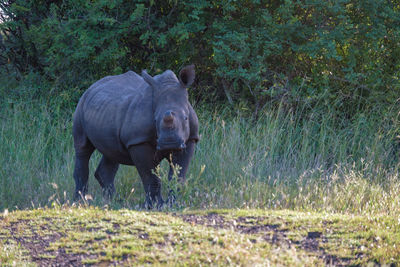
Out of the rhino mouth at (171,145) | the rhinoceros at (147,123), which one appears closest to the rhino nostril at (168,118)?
the rhinoceros at (147,123)

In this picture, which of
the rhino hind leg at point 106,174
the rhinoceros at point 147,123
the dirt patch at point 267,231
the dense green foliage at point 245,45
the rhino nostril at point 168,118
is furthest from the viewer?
the dense green foliage at point 245,45

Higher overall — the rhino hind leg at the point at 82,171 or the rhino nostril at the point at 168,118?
the rhino nostril at the point at 168,118

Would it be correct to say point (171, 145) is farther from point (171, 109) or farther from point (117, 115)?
point (117, 115)

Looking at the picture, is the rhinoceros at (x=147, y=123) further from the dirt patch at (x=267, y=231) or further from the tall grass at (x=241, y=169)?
the dirt patch at (x=267, y=231)

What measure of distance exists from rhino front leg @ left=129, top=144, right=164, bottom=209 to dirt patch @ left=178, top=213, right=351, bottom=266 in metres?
1.14

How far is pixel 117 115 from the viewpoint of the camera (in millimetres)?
6426

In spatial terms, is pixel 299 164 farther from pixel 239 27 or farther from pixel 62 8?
pixel 62 8

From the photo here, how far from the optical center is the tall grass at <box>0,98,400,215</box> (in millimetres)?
6547

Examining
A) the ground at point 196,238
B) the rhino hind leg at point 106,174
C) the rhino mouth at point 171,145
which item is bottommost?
the rhino hind leg at point 106,174

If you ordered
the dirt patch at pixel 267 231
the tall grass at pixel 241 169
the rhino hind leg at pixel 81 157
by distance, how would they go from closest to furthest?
the dirt patch at pixel 267 231, the tall grass at pixel 241 169, the rhino hind leg at pixel 81 157

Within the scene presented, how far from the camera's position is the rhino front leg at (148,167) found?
6.00 meters

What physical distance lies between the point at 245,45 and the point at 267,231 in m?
6.18

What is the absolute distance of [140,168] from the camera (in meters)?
6.06

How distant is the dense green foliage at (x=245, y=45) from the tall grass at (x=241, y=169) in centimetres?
69
